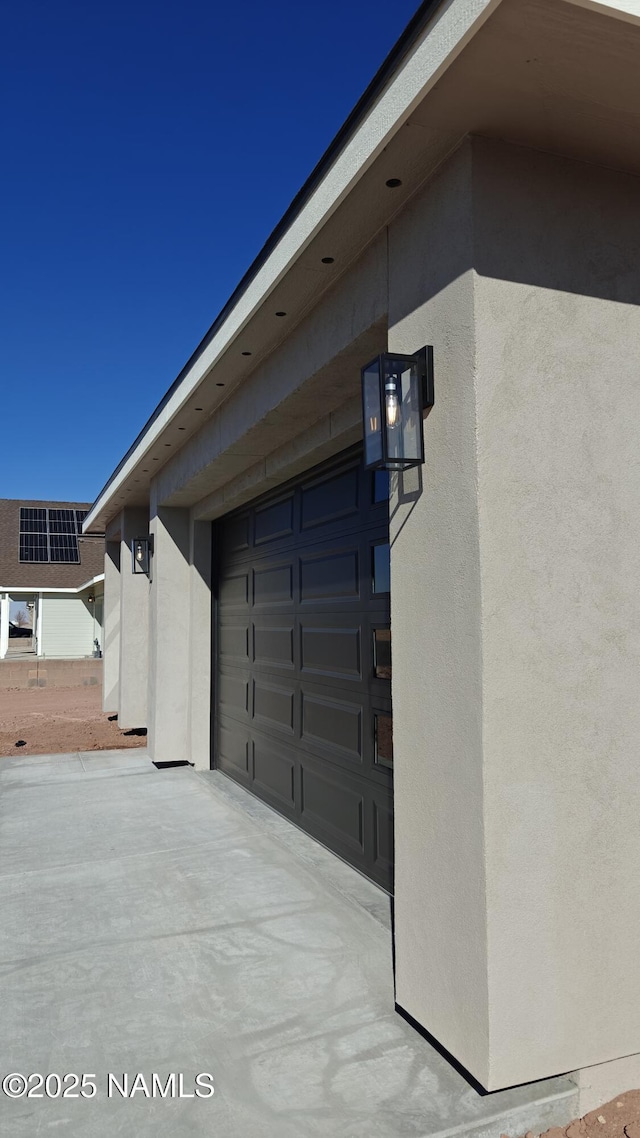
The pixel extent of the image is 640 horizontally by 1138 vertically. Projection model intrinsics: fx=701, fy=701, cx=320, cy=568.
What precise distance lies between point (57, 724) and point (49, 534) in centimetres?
1954

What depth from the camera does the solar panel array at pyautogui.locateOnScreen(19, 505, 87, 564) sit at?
29750mm

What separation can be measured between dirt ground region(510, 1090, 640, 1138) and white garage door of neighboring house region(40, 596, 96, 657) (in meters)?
27.6

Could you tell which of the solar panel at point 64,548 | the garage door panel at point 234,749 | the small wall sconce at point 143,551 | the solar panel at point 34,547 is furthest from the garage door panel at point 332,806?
the solar panel at point 34,547

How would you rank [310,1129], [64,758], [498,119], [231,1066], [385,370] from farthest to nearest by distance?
[64,758], [385,370], [231,1066], [498,119], [310,1129]

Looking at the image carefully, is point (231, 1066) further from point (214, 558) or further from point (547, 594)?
point (214, 558)

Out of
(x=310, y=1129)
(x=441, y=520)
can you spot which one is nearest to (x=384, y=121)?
(x=441, y=520)

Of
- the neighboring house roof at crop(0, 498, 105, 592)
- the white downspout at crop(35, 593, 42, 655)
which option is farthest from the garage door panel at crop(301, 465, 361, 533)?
the white downspout at crop(35, 593, 42, 655)

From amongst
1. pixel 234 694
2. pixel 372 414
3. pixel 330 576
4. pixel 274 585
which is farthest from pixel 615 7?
pixel 234 694

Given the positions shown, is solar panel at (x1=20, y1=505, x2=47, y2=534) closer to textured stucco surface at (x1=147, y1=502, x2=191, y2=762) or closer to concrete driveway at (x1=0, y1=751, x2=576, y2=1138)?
textured stucco surface at (x1=147, y1=502, x2=191, y2=762)

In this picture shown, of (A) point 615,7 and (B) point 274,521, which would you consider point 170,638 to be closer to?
(B) point 274,521

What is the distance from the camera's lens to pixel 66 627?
28250mm

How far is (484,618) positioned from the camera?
7.97ft

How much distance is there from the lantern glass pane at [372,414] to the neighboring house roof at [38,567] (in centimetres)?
2531

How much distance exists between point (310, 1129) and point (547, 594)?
1961 millimetres
